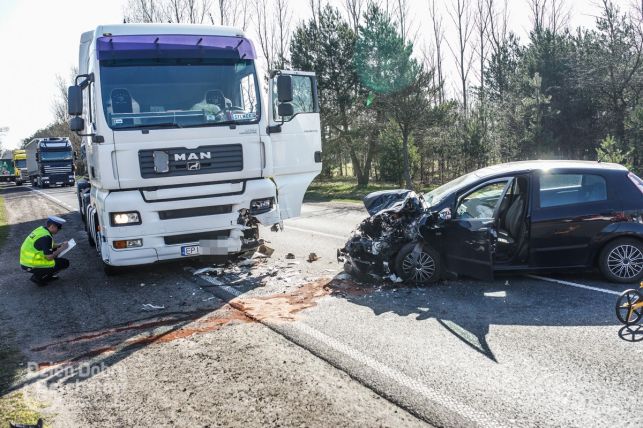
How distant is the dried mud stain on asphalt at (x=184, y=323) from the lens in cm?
510

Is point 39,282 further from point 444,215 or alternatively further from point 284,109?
point 444,215

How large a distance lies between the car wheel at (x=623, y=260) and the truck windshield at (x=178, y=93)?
5.18m

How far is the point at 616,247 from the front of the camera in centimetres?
667

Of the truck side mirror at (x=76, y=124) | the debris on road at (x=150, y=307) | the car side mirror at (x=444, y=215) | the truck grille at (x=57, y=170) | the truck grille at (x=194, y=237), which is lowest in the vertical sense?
the debris on road at (x=150, y=307)

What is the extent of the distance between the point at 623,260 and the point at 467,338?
3028 millimetres

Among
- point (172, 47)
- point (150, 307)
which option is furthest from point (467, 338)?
point (172, 47)

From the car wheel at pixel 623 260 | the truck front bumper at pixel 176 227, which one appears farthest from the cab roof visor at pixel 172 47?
the car wheel at pixel 623 260

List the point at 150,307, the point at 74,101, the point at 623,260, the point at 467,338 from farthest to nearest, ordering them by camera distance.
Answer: the point at 74,101 → the point at 623,260 → the point at 150,307 → the point at 467,338

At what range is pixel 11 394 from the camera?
13.8ft

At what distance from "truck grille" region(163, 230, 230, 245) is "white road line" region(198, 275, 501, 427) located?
2597 mm

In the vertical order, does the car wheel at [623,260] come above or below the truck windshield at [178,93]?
below

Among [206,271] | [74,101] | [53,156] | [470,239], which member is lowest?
[206,271]

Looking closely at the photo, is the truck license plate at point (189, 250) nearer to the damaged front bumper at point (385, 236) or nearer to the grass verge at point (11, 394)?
the damaged front bumper at point (385, 236)

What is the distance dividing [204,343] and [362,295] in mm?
2226
